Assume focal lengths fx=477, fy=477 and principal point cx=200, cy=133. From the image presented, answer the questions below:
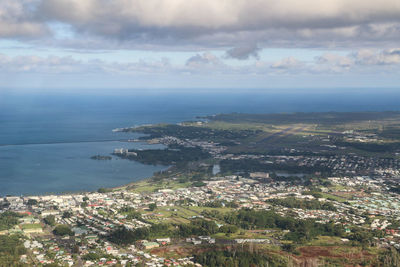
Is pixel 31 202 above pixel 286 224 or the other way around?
above

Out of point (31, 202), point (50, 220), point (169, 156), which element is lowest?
point (50, 220)

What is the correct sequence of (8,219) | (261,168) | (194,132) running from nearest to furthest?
1. (8,219)
2. (261,168)
3. (194,132)

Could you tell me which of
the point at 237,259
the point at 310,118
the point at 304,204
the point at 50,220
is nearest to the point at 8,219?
the point at 50,220

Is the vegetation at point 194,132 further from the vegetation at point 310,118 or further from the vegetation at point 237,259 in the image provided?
the vegetation at point 237,259

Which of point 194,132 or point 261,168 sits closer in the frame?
point 261,168

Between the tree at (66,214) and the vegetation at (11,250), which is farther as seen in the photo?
the tree at (66,214)

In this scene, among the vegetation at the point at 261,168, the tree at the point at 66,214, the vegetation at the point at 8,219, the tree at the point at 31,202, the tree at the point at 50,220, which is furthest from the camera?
the vegetation at the point at 261,168

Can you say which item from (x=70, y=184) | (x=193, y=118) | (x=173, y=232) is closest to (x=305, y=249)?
(x=173, y=232)

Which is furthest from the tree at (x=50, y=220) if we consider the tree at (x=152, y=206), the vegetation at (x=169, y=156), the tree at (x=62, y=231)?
the vegetation at (x=169, y=156)

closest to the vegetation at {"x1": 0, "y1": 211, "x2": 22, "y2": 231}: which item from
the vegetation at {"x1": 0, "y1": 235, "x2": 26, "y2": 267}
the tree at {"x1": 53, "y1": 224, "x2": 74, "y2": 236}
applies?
the vegetation at {"x1": 0, "y1": 235, "x2": 26, "y2": 267}

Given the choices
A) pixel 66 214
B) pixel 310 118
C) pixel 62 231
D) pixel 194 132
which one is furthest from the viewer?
pixel 310 118

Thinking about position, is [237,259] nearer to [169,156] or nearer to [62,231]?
[62,231]

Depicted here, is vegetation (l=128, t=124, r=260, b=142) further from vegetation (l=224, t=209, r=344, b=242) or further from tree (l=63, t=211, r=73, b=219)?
tree (l=63, t=211, r=73, b=219)

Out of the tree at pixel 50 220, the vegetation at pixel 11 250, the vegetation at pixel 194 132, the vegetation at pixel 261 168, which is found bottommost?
the vegetation at pixel 11 250
